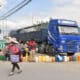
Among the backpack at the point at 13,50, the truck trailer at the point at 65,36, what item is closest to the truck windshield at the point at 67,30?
the truck trailer at the point at 65,36

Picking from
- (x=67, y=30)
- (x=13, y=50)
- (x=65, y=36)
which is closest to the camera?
(x=13, y=50)

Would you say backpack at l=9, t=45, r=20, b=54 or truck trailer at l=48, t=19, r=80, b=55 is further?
truck trailer at l=48, t=19, r=80, b=55

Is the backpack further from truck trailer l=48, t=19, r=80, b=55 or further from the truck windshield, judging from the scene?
the truck windshield

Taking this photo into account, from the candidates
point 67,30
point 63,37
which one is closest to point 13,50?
point 63,37

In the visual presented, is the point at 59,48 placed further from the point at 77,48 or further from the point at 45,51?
the point at 45,51

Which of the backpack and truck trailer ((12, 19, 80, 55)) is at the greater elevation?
truck trailer ((12, 19, 80, 55))

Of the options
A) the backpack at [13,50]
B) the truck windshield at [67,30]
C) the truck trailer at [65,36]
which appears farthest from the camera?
the truck windshield at [67,30]

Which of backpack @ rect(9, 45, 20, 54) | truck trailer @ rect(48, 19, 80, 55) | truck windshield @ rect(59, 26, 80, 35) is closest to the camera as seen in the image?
backpack @ rect(9, 45, 20, 54)

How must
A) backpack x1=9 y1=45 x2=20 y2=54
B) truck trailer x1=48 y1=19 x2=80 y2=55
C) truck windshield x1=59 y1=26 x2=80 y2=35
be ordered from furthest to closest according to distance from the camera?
truck windshield x1=59 y1=26 x2=80 y2=35 < truck trailer x1=48 y1=19 x2=80 y2=55 < backpack x1=9 y1=45 x2=20 y2=54

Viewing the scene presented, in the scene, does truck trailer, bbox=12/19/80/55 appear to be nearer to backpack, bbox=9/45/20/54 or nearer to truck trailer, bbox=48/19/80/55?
truck trailer, bbox=48/19/80/55

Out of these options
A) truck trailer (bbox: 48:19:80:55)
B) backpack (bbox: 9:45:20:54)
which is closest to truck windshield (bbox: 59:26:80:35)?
truck trailer (bbox: 48:19:80:55)

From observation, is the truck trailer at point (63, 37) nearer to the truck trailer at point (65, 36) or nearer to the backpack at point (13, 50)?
the truck trailer at point (65, 36)

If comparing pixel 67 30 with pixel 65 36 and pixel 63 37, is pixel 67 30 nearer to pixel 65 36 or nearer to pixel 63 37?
pixel 65 36

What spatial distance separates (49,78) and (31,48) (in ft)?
54.0
